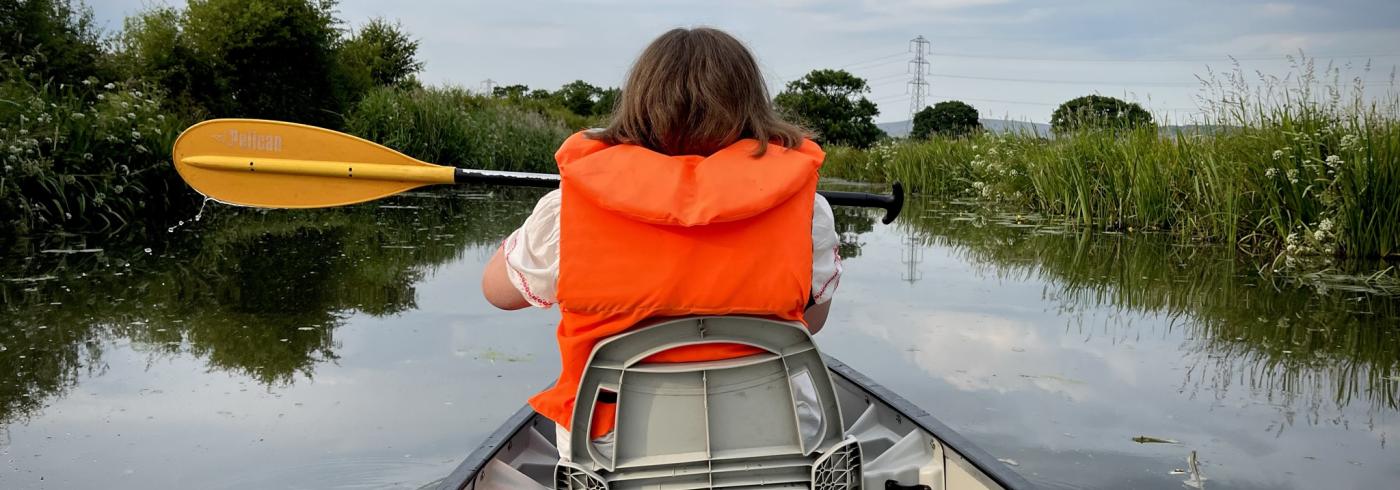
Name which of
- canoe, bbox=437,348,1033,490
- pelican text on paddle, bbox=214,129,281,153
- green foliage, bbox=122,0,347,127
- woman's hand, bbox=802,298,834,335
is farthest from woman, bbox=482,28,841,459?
green foliage, bbox=122,0,347,127

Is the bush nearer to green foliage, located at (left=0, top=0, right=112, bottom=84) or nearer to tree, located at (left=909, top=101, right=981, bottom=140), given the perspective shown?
green foliage, located at (left=0, top=0, right=112, bottom=84)

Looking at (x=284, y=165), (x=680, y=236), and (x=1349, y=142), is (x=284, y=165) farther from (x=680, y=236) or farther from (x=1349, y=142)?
(x=1349, y=142)

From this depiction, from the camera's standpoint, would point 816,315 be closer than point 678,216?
No

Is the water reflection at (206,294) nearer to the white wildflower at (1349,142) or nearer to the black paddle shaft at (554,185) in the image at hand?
the black paddle shaft at (554,185)

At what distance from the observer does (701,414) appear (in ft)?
6.20

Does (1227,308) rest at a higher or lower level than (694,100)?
lower

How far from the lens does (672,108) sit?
1917 millimetres

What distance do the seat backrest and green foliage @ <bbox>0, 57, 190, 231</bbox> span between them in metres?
6.78

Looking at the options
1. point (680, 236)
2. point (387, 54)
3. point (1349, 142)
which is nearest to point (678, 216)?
point (680, 236)

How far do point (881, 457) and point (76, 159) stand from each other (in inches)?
291

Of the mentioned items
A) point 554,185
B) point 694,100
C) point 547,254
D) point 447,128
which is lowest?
point 547,254

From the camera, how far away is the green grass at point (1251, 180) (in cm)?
706

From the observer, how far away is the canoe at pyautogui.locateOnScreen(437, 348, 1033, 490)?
229 cm

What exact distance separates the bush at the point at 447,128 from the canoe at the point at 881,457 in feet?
41.8
